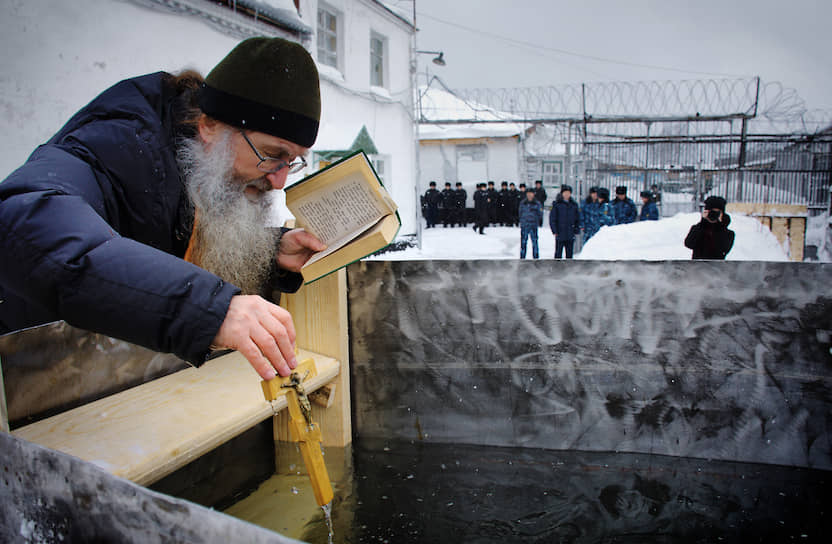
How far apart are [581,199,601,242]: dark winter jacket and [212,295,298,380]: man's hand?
10.5m

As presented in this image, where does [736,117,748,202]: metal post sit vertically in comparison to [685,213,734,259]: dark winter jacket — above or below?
above

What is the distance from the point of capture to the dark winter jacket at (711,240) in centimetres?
573

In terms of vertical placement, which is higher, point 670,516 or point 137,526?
point 137,526

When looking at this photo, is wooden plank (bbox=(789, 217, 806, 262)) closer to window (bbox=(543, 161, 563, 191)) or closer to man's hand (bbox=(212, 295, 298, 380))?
man's hand (bbox=(212, 295, 298, 380))

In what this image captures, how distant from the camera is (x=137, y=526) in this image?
703mm

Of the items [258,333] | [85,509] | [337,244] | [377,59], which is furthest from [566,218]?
[85,509]

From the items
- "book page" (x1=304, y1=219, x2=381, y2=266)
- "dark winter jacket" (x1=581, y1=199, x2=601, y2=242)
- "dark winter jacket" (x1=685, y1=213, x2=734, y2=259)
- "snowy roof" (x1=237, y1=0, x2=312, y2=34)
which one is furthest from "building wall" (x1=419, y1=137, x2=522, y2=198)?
"book page" (x1=304, y1=219, x2=381, y2=266)

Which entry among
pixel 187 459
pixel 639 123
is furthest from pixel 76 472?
pixel 639 123

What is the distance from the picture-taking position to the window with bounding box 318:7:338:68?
10852 millimetres

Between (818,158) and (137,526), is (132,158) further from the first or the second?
(818,158)

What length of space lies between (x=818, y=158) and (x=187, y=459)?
53.3ft

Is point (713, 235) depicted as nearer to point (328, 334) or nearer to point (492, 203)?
point (328, 334)

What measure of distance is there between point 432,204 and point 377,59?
9046 mm

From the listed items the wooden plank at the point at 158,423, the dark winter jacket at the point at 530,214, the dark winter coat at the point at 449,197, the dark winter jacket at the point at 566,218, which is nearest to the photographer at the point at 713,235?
the dark winter jacket at the point at 566,218
